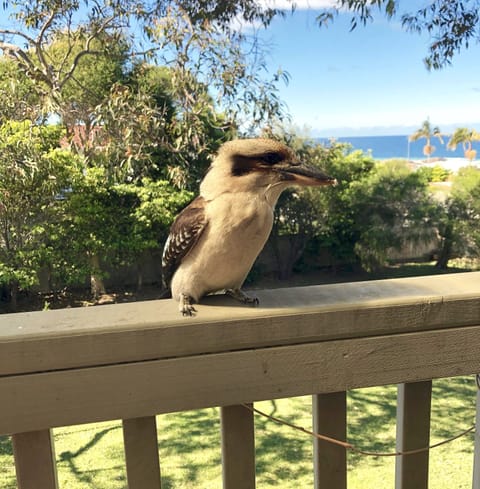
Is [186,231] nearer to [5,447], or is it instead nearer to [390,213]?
[5,447]

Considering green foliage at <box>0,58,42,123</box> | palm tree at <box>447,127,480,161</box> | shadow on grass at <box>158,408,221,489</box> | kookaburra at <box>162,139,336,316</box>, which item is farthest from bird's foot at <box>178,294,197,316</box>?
palm tree at <box>447,127,480,161</box>

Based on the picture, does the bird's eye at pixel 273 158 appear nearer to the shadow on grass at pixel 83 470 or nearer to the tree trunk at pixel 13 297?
the shadow on grass at pixel 83 470

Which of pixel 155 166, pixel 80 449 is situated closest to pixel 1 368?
pixel 80 449

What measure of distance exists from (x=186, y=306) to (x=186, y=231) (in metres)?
0.18

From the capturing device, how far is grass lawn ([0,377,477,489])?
233cm

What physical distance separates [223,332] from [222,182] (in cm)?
27

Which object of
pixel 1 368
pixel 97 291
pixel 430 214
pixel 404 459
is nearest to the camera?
pixel 1 368

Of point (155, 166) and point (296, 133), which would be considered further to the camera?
point (296, 133)

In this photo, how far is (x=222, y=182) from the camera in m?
0.77

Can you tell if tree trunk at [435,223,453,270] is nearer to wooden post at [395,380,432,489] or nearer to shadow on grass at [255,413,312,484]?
shadow on grass at [255,413,312,484]

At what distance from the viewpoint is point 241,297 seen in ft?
2.33

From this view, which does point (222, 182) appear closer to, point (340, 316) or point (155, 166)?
point (340, 316)

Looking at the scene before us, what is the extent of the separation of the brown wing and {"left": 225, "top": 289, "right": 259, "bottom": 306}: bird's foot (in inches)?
3.9

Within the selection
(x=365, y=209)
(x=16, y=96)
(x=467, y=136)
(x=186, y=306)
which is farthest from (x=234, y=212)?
(x=467, y=136)
